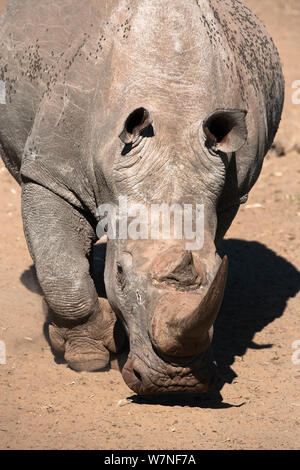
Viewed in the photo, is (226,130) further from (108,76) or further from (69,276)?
(69,276)

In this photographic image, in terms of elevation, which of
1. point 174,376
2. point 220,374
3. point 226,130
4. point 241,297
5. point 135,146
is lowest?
point 220,374

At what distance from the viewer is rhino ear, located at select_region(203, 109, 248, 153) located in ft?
21.1

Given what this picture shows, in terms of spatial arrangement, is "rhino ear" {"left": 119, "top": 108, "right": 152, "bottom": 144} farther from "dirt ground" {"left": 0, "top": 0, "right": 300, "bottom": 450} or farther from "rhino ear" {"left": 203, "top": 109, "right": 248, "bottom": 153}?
"dirt ground" {"left": 0, "top": 0, "right": 300, "bottom": 450}

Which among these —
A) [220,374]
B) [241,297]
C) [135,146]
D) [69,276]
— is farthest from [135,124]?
[241,297]

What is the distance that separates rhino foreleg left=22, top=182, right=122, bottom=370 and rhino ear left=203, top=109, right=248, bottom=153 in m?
1.31

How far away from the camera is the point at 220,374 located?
7586 millimetres

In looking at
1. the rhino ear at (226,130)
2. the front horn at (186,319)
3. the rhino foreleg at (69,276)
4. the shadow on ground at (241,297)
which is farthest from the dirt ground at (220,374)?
the rhino ear at (226,130)

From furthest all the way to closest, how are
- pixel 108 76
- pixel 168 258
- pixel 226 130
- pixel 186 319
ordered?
pixel 108 76 < pixel 226 130 < pixel 168 258 < pixel 186 319

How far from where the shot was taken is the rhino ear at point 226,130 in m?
6.43

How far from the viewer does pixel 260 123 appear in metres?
7.58

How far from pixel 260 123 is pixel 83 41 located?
1441 mm

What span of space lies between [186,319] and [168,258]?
0.45 metres

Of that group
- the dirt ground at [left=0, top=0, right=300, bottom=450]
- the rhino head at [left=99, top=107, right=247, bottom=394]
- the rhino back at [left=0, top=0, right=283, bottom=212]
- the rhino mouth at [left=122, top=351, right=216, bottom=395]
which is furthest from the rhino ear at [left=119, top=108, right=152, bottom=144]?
the dirt ground at [left=0, top=0, right=300, bottom=450]

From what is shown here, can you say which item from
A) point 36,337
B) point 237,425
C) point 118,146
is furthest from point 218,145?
point 36,337
